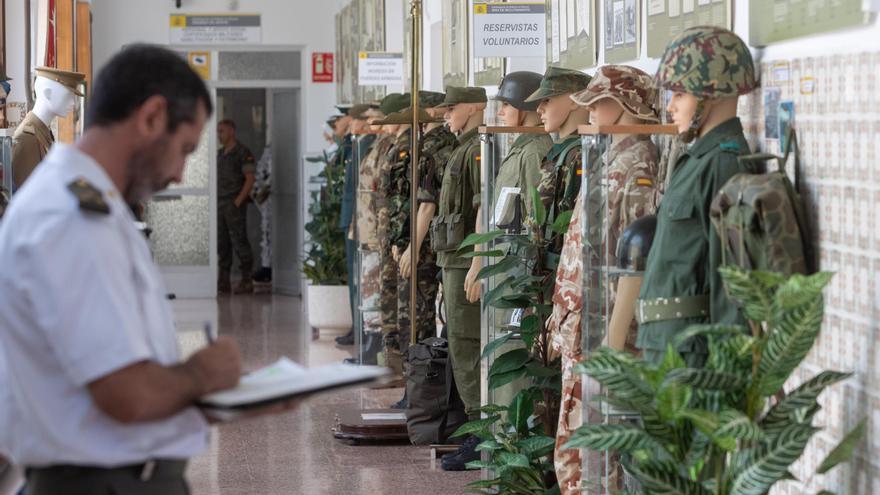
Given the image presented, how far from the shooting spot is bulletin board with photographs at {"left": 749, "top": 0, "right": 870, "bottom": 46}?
10.8 feet

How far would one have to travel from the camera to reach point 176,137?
217cm

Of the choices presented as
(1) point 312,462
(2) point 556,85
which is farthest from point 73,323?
(1) point 312,462

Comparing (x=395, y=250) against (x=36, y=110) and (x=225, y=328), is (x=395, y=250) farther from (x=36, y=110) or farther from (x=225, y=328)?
(x=225, y=328)

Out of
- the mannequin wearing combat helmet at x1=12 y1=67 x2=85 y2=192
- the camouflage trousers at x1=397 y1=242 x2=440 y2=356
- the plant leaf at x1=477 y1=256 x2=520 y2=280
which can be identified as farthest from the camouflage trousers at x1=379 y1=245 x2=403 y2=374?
the plant leaf at x1=477 y1=256 x2=520 y2=280

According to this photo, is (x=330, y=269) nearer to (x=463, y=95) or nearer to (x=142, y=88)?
(x=463, y=95)

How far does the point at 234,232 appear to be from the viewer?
50.4 ft

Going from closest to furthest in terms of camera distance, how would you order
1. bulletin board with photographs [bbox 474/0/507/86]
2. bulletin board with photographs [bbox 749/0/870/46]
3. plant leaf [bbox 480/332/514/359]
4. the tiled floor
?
bulletin board with photographs [bbox 749/0/870/46] → plant leaf [bbox 480/332/514/359] → the tiled floor → bulletin board with photographs [bbox 474/0/507/86]

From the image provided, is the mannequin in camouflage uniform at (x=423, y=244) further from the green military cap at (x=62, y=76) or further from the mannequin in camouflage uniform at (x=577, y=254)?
the mannequin in camouflage uniform at (x=577, y=254)

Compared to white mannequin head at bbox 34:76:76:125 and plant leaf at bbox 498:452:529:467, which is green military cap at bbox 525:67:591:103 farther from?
white mannequin head at bbox 34:76:76:125

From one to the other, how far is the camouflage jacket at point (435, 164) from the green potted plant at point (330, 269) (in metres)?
3.71

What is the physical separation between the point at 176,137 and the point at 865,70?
1.75m

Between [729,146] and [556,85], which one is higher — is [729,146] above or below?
below

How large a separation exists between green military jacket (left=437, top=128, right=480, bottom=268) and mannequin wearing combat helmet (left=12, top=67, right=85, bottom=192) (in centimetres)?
201

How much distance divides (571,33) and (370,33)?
20.3ft
